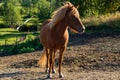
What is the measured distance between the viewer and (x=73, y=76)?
8250 mm

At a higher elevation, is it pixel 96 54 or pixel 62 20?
pixel 62 20

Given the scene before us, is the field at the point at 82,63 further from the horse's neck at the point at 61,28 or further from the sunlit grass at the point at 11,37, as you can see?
the sunlit grass at the point at 11,37

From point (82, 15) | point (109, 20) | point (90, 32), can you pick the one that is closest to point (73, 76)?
point (90, 32)

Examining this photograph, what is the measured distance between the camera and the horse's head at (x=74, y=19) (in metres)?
7.52

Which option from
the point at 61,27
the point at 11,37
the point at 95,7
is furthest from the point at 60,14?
the point at 11,37

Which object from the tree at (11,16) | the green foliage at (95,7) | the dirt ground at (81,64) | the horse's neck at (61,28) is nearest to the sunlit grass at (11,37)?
the green foliage at (95,7)

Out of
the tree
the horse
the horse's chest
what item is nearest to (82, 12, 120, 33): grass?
the horse

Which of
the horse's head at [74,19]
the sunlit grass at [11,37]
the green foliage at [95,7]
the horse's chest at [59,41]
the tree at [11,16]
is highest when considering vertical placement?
the horse's head at [74,19]

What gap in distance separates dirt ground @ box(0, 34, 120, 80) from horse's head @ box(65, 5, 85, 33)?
1300mm

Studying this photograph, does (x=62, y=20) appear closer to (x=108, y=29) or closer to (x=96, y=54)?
(x=96, y=54)

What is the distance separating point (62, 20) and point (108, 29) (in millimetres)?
9496

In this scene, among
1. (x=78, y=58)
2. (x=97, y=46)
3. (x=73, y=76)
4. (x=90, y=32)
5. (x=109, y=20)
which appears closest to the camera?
(x=73, y=76)

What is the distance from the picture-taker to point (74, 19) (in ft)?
24.9

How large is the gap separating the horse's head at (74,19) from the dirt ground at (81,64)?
130 cm
